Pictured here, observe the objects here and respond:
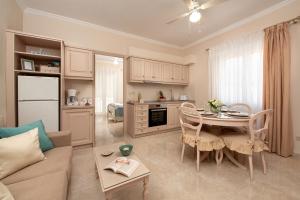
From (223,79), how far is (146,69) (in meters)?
2.09

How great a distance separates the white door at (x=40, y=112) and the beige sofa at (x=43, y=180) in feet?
3.44

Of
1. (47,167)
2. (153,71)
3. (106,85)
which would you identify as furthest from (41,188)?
(106,85)

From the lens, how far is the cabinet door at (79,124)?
260 cm

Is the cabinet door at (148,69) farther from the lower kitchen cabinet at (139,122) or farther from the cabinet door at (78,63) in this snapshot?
the cabinet door at (78,63)

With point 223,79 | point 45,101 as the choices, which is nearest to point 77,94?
point 45,101

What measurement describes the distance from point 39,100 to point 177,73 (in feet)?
12.0

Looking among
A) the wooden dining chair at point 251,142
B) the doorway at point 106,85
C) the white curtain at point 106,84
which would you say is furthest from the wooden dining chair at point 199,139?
the white curtain at point 106,84

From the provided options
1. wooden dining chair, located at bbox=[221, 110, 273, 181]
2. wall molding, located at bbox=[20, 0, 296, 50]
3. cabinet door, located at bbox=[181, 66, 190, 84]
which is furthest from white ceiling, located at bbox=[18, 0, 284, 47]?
wooden dining chair, located at bbox=[221, 110, 273, 181]

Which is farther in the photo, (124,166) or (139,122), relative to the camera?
(139,122)

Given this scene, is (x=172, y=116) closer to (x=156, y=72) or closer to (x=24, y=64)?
(x=156, y=72)

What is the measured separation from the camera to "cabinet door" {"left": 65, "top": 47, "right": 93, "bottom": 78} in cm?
277

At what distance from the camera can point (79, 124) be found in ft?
8.95

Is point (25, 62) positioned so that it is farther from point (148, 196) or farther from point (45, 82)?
A: point (148, 196)

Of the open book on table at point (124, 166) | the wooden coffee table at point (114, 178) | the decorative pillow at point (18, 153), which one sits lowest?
the wooden coffee table at point (114, 178)
